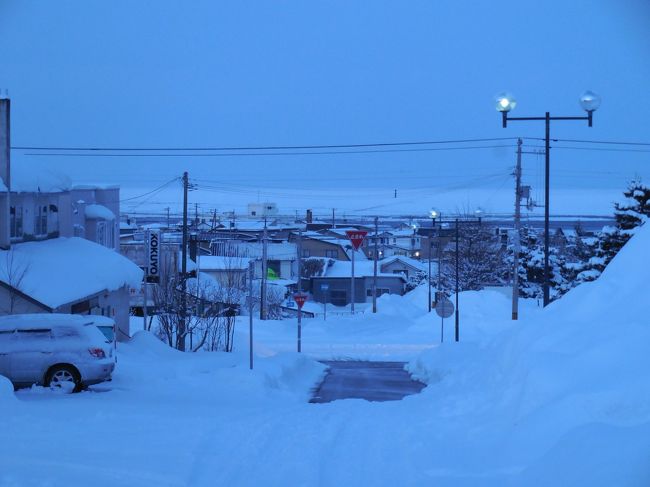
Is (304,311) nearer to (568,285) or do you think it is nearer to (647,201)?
(568,285)

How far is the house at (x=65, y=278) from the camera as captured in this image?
22.9 metres

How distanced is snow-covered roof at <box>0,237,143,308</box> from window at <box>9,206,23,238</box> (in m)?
0.42

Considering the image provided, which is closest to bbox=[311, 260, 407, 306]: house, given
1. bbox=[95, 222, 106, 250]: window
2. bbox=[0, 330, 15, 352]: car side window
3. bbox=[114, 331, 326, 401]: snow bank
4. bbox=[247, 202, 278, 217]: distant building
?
bbox=[95, 222, 106, 250]: window

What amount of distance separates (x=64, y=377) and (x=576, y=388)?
34.4ft

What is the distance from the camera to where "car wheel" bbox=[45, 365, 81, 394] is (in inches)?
642

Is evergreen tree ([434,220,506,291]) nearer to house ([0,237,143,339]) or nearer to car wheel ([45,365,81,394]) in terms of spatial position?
house ([0,237,143,339])

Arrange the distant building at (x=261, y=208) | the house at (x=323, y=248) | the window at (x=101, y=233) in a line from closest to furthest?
1. the window at (x=101, y=233)
2. the house at (x=323, y=248)
3. the distant building at (x=261, y=208)

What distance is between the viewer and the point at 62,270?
25.8 m

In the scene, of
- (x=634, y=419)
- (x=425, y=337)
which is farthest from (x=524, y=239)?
(x=634, y=419)

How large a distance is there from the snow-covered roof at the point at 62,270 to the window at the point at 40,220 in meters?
0.47

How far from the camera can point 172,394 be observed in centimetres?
1669

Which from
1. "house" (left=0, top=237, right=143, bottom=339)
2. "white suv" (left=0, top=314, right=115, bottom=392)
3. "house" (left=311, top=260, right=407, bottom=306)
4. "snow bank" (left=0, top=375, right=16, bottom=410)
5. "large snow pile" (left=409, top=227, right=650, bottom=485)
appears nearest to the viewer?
"large snow pile" (left=409, top=227, right=650, bottom=485)

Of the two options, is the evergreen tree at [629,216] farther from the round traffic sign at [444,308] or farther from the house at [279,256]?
the house at [279,256]

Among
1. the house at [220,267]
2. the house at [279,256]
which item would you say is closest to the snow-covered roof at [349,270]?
the house at [279,256]
